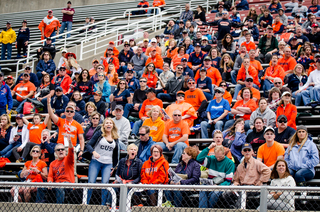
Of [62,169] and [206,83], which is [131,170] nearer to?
[62,169]

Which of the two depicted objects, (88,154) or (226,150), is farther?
(88,154)

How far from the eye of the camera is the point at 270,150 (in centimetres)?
715

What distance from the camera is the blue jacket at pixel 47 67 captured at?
13.9m

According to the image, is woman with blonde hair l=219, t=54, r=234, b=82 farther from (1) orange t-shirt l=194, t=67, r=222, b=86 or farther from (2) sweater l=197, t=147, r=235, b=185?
(2) sweater l=197, t=147, r=235, b=185

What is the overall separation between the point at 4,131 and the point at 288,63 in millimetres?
7256

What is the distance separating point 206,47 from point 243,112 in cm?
453

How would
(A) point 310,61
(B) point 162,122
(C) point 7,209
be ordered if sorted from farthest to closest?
(A) point 310,61
(B) point 162,122
(C) point 7,209

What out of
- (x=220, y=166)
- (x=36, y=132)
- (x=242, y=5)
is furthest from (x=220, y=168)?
(x=242, y=5)

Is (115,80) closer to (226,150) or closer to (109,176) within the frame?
(109,176)

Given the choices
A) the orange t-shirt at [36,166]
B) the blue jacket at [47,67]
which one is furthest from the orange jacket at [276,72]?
the blue jacket at [47,67]

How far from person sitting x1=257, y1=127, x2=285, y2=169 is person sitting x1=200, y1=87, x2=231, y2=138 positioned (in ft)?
5.56

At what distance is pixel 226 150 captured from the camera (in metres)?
7.11

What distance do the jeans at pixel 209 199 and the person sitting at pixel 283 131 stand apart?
2508 millimetres

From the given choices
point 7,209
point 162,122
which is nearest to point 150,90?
point 162,122
